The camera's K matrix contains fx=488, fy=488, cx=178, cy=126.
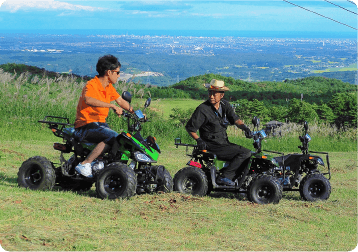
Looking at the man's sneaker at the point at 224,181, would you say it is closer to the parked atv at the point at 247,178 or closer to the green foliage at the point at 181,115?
the parked atv at the point at 247,178

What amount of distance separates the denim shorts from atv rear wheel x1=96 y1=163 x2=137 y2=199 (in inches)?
17.8

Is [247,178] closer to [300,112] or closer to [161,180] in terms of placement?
[161,180]

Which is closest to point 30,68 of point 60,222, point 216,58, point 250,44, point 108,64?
point 108,64

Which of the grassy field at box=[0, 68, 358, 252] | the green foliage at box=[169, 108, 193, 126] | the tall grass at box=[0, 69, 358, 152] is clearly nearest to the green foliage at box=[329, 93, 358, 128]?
the tall grass at box=[0, 69, 358, 152]

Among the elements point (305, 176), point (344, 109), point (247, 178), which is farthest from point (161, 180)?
point (344, 109)

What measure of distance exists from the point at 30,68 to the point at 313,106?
60.4ft

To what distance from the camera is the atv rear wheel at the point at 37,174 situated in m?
8.22

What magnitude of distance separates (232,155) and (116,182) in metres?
2.13

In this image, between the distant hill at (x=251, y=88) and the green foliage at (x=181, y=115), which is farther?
the distant hill at (x=251, y=88)

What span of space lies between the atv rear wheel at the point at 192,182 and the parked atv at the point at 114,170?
0.20 m

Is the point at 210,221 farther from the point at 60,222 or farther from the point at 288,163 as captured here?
the point at 288,163

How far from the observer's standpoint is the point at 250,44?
263ft

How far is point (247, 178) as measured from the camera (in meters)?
8.56

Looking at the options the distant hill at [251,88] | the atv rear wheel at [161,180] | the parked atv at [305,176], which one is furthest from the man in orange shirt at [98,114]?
the distant hill at [251,88]
